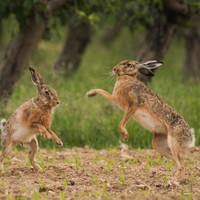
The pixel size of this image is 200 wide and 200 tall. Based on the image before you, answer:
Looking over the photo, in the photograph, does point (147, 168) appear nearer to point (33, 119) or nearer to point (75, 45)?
point (33, 119)

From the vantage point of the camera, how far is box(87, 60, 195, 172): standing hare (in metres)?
9.06

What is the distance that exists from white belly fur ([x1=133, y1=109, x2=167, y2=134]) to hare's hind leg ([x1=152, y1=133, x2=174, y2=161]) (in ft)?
0.36

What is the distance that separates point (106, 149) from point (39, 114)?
8.62ft

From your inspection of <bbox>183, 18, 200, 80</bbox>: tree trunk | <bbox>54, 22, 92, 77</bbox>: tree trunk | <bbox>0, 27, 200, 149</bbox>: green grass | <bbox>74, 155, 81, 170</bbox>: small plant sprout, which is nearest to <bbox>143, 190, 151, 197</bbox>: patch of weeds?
<bbox>74, 155, 81, 170</bbox>: small plant sprout

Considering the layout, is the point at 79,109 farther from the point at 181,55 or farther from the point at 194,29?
the point at 181,55

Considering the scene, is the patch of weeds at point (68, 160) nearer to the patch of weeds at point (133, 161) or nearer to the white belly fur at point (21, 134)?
the patch of weeds at point (133, 161)

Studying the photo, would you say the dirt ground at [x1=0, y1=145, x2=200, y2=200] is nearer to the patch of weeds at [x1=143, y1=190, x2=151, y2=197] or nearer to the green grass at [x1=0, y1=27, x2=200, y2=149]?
the patch of weeds at [x1=143, y1=190, x2=151, y2=197]

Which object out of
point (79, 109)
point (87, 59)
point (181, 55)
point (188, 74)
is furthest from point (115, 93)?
point (181, 55)

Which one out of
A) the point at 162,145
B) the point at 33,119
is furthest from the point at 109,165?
the point at 33,119

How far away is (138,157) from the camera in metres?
10.6

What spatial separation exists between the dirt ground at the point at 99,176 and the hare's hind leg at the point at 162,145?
8.7 inches

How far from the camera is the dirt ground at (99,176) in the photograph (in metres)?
7.93

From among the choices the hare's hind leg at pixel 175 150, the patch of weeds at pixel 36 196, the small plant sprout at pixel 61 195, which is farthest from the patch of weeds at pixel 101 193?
the hare's hind leg at pixel 175 150

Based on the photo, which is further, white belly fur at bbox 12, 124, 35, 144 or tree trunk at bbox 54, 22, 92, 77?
tree trunk at bbox 54, 22, 92, 77
